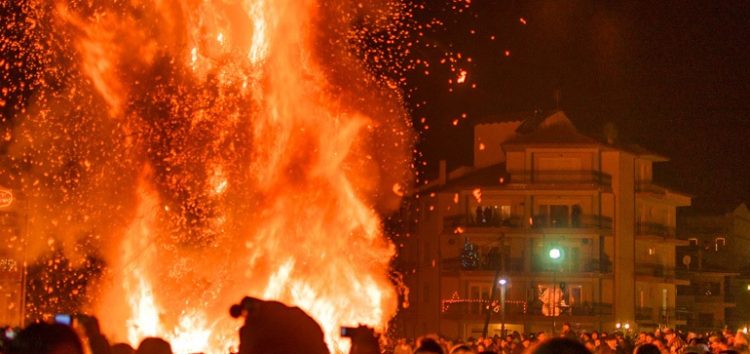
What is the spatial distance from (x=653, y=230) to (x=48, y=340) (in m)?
70.4

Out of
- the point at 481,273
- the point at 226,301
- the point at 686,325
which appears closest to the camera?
the point at 226,301

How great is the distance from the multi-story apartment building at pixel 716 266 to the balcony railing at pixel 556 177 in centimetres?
1529

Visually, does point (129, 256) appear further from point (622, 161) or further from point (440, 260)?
point (622, 161)

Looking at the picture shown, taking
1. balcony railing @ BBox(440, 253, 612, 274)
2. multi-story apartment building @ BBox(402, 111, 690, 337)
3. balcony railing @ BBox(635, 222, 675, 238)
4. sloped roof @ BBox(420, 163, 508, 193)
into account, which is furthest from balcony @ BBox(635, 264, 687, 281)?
sloped roof @ BBox(420, 163, 508, 193)

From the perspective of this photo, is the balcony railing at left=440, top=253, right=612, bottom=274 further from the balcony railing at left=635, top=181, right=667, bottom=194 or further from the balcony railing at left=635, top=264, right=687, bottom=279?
the balcony railing at left=635, top=181, right=667, bottom=194

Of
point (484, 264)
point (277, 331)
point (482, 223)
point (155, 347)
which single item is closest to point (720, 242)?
point (482, 223)

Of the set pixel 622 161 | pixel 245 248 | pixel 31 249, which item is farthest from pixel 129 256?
pixel 622 161

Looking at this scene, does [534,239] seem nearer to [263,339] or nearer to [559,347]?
[263,339]

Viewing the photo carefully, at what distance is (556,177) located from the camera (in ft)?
224

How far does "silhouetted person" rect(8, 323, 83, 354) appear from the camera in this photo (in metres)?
5.06

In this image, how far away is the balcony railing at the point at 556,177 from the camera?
68125 mm

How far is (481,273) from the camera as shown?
66.9 m

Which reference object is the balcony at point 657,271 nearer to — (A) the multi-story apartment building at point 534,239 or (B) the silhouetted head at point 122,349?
(A) the multi-story apartment building at point 534,239

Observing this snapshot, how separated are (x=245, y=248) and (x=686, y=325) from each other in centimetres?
5971
